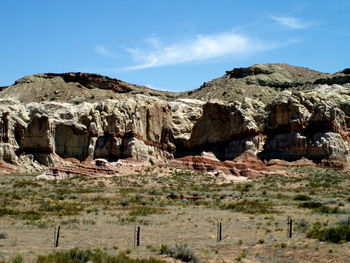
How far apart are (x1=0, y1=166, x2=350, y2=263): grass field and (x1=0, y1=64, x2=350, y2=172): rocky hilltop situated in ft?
62.5

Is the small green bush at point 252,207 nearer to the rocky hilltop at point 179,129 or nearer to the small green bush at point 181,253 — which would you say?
the small green bush at point 181,253

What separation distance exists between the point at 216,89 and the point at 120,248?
383 feet

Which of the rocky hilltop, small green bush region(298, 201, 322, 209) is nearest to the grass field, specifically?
small green bush region(298, 201, 322, 209)

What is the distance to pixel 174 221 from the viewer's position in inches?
1254

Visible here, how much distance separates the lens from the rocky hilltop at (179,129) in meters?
81.4

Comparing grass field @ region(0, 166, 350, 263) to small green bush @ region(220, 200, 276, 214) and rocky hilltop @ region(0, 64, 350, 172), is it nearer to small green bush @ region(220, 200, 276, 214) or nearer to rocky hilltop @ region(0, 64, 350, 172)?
small green bush @ region(220, 200, 276, 214)

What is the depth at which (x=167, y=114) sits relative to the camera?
96812 mm

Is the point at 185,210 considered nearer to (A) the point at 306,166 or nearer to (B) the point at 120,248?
(B) the point at 120,248

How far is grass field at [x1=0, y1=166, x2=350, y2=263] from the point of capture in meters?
20.4

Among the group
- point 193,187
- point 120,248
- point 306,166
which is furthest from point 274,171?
point 120,248

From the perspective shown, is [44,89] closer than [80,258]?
No

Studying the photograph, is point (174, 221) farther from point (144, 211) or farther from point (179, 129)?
point (179, 129)

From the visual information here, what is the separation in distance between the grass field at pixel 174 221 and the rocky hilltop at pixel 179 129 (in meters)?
19.1

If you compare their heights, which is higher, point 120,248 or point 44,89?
point 44,89
